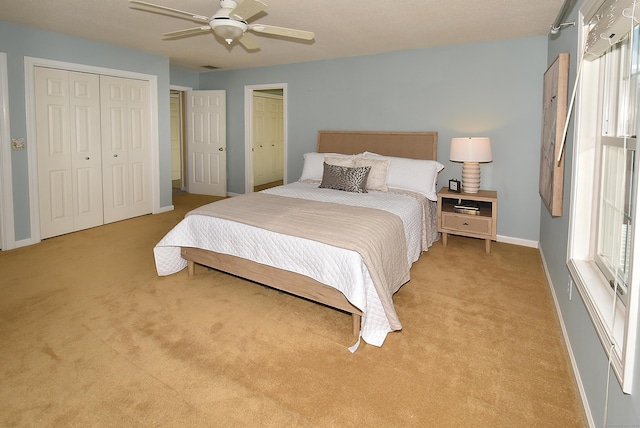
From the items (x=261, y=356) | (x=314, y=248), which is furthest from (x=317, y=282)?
(x=261, y=356)

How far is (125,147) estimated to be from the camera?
523 centimetres

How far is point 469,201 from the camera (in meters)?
4.44

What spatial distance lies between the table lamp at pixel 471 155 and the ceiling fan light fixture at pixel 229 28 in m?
2.44

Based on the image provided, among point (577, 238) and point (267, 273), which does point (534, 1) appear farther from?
point (267, 273)

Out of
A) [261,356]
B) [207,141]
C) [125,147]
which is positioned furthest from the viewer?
[207,141]

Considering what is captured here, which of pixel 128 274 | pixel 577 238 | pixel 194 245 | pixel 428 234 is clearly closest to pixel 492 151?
pixel 428 234

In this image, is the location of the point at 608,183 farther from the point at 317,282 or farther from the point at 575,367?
the point at 317,282

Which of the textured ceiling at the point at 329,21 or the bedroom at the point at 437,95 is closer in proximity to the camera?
the textured ceiling at the point at 329,21

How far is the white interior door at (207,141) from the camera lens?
6660 mm

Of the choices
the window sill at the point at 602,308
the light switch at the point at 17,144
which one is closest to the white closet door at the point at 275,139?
the light switch at the point at 17,144

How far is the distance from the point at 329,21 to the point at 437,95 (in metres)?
1.68

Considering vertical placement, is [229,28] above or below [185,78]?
below

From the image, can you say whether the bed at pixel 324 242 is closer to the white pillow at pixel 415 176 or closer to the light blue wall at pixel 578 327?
the white pillow at pixel 415 176

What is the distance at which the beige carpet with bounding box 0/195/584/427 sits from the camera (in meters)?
1.77
